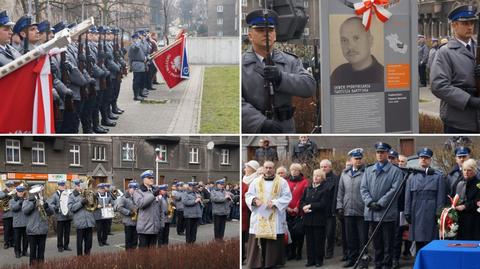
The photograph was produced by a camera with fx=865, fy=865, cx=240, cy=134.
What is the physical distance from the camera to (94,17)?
21.8 ft

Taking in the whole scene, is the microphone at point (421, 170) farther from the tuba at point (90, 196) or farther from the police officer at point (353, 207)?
→ the tuba at point (90, 196)

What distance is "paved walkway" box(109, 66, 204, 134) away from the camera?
662 centimetres

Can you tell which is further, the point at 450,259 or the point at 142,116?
the point at 142,116

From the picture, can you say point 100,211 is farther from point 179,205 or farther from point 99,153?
point 179,205

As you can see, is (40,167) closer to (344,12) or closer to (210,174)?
(210,174)

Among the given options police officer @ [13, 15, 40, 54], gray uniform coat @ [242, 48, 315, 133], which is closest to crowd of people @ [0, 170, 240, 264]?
gray uniform coat @ [242, 48, 315, 133]

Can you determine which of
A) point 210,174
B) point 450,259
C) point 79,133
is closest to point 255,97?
point 210,174

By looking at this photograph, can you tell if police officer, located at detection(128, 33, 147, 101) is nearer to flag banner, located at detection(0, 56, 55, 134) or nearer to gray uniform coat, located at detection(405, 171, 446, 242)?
flag banner, located at detection(0, 56, 55, 134)

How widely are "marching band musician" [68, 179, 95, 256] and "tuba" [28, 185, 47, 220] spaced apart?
0.65ft

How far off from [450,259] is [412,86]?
158cm

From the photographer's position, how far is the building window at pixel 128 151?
669 cm

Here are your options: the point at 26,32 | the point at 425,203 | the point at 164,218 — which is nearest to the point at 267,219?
the point at 164,218

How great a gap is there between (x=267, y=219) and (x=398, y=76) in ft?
5.21

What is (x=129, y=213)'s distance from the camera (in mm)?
6871
